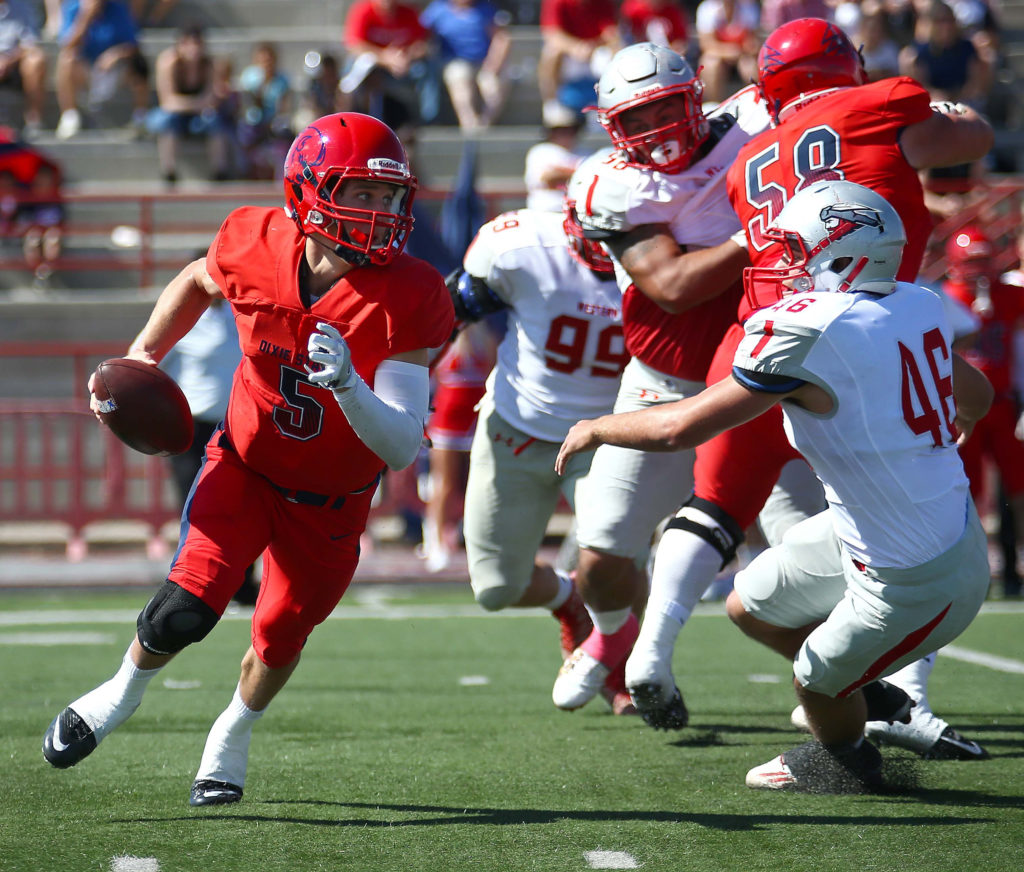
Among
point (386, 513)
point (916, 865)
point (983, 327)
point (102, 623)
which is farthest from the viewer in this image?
point (386, 513)

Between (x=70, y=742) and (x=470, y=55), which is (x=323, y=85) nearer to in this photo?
(x=470, y=55)

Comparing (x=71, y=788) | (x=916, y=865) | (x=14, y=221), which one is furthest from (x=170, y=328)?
(x=14, y=221)

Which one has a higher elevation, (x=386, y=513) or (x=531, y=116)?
(x=531, y=116)

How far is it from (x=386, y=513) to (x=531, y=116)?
517cm

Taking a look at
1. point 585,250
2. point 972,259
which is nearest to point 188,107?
point 972,259

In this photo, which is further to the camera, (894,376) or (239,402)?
(239,402)

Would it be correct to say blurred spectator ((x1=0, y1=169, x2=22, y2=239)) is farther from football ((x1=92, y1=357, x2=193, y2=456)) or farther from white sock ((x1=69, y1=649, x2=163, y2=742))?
white sock ((x1=69, y1=649, x2=163, y2=742))

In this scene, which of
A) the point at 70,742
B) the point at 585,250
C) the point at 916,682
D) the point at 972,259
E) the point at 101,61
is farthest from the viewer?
the point at 101,61

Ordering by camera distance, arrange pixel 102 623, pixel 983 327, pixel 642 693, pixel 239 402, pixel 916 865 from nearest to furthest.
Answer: pixel 916 865 < pixel 239 402 < pixel 642 693 < pixel 102 623 < pixel 983 327

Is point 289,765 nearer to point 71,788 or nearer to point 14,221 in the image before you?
point 71,788

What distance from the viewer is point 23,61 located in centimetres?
1240

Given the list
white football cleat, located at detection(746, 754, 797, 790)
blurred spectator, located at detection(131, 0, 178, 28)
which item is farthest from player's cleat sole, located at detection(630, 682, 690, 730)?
blurred spectator, located at detection(131, 0, 178, 28)

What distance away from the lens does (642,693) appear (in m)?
3.92

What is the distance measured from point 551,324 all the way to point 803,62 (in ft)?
3.84
